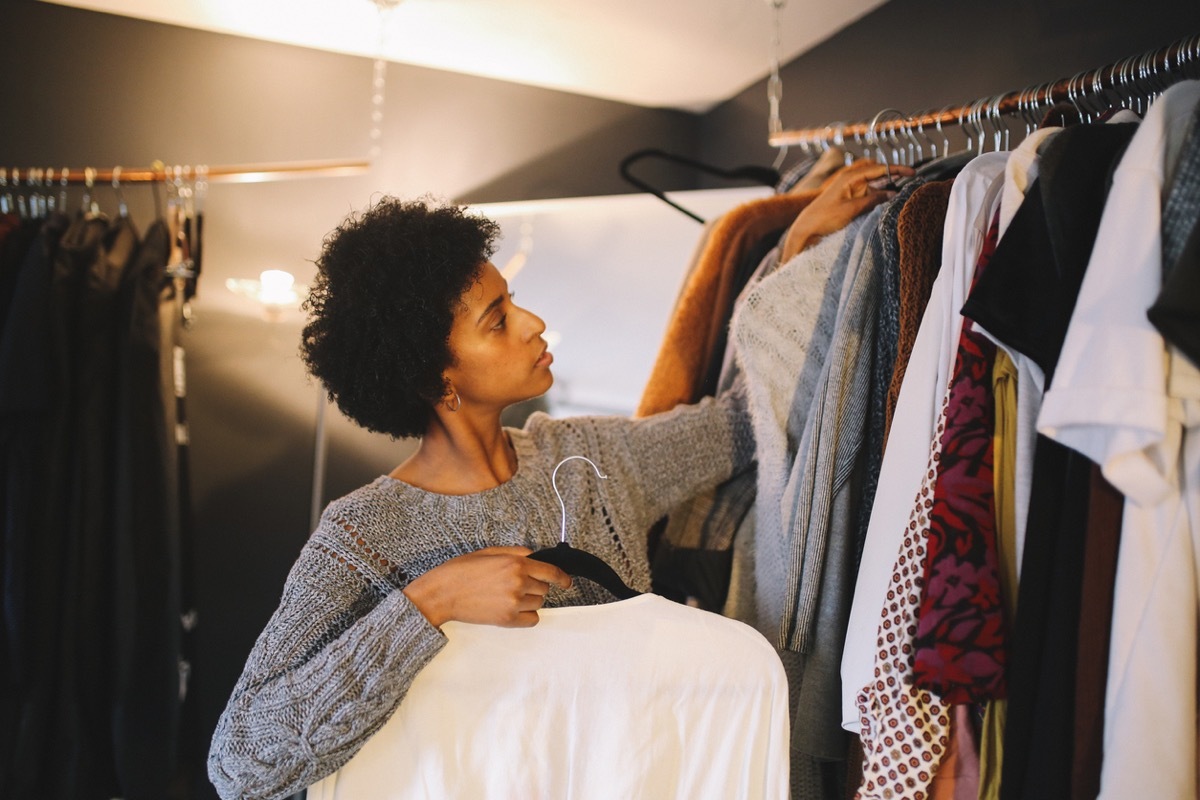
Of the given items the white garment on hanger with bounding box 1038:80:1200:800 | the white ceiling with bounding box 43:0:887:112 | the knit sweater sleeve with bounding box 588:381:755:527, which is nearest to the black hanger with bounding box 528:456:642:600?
the knit sweater sleeve with bounding box 588:381:755:527

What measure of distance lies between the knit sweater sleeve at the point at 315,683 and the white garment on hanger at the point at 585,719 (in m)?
0.03

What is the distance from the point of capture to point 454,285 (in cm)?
117

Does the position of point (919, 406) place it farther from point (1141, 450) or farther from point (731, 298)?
point (731, 298)

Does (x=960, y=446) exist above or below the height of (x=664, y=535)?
above

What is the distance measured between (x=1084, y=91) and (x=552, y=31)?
1.42 meters

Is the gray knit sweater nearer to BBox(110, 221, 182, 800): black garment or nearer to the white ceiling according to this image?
BBox(110, 221, 182, 800): black garment

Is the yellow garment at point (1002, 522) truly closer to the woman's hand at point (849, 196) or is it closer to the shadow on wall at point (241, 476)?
the woman's hand at point (849, 196)

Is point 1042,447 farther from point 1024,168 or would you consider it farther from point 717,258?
point 717,258

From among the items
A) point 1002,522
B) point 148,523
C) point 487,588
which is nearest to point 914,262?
point 1002,522

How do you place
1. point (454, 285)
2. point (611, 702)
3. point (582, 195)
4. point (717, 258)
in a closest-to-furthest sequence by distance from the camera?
point (611, 702), point (454, 285), point (717, 258), point (582, 195)

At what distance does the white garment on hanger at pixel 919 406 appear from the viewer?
0.89 meters

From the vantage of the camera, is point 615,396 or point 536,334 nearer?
point 536,334

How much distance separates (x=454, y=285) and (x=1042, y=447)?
0.73 meters

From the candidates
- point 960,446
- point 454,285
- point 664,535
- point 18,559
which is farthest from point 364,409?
point 18,559
